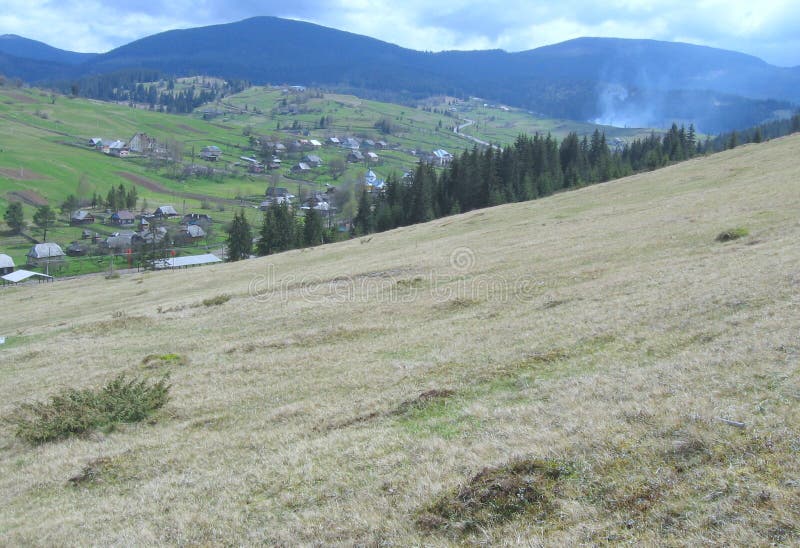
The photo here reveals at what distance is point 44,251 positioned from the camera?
377 feet

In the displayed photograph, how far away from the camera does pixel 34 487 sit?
1448 centimetres

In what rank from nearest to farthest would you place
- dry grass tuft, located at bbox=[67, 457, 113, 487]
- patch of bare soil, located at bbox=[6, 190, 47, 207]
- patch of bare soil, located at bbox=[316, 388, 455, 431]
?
dry grass tuft, located at bbox=[67, 457, 113, 487] < patch of bare soil, located at bbox=[316, 388, 455, 431] < patch of bare soil, located at bbox=[6, 190, 47, 207]

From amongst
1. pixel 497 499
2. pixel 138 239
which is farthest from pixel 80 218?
pixel 497 499

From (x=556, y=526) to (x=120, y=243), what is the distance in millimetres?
137702

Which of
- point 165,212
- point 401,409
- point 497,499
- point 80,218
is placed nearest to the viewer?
point 497,499

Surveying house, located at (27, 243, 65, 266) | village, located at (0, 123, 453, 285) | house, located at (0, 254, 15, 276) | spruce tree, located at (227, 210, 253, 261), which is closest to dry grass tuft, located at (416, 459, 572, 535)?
spruce tree, located at (227, 210, 253, 261)

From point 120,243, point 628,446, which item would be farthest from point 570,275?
point 120,243

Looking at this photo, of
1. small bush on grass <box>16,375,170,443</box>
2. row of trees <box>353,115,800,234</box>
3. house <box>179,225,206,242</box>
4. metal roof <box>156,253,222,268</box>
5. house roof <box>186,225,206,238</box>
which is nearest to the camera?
small bush on grass <box>16,375,170,443</box>

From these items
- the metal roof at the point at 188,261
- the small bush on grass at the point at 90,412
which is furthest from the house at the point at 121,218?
the small bush on grass at the point at 90,412

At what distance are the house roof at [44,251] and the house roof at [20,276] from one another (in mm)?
7294

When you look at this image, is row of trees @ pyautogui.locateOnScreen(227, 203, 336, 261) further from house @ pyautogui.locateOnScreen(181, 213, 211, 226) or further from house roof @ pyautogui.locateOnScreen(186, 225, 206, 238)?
house @ pyautogui.locateOnScreen(181, 213, 211, 226)

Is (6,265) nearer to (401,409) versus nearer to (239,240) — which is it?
(239,240)

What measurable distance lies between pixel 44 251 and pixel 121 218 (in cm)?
3514

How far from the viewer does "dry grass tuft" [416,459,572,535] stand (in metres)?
8.71
